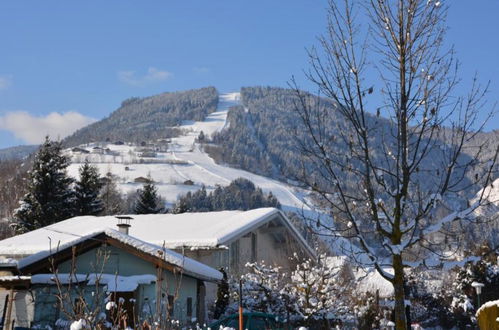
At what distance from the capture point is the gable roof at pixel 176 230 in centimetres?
2497

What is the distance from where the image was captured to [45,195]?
147ft

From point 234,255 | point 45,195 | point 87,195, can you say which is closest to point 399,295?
point 234,255

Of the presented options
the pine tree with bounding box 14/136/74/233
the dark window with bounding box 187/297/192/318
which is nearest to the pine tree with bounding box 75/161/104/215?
the pine tree with bounding box 14/136/74/233

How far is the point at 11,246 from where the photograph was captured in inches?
1056

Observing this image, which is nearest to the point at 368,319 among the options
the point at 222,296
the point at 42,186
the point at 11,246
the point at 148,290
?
the point at 222,296

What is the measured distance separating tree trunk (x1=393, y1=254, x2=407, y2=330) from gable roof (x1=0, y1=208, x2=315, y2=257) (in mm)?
16425

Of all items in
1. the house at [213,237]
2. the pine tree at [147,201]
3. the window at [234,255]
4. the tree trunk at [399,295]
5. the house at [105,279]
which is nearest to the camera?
the tree trunk at [399,295]

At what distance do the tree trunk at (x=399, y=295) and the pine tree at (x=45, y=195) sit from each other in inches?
1536

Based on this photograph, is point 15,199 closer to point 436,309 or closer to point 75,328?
point 436,309

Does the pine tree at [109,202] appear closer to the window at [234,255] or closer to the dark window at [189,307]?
the window at [234,255]

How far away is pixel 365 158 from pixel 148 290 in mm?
11681

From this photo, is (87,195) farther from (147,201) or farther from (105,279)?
(105,279)

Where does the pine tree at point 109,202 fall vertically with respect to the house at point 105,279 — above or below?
above

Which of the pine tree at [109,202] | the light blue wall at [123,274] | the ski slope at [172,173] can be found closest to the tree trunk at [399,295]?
the light blue wall at [123,274]
